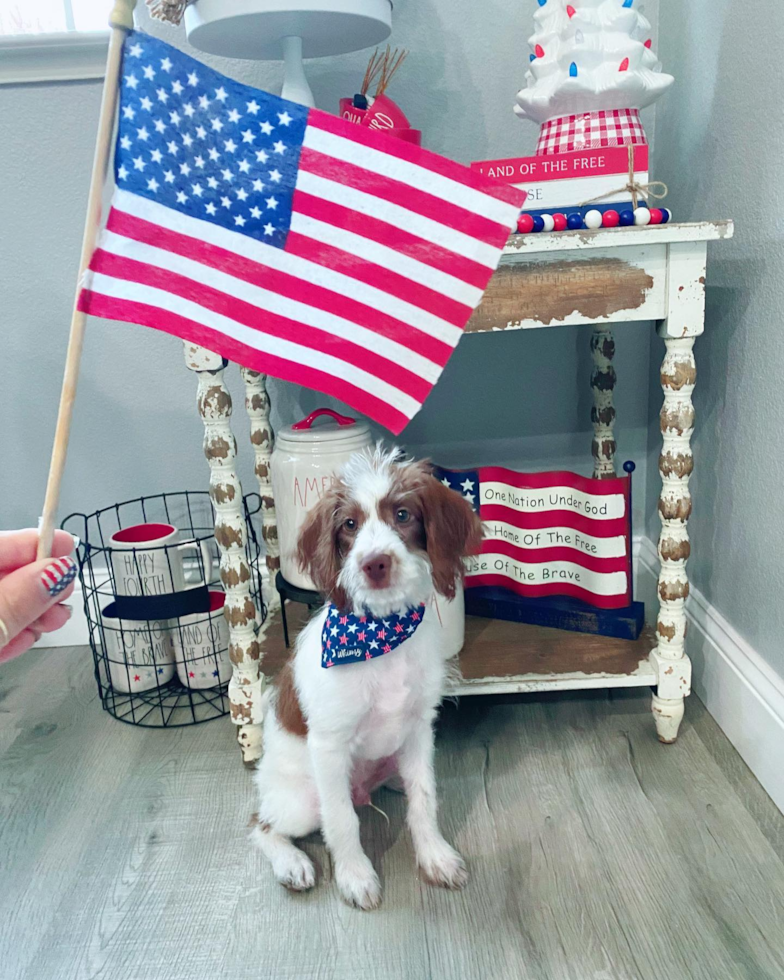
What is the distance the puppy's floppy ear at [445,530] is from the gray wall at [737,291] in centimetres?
55

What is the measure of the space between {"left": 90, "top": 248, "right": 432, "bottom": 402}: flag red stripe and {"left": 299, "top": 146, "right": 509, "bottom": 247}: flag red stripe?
5.4 inches

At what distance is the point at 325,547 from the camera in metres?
0.99

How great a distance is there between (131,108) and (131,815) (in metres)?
1.10

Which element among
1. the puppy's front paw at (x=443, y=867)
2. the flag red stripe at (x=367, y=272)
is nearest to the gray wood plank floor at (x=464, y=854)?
the puppy's front paw at (x=443, y=867)

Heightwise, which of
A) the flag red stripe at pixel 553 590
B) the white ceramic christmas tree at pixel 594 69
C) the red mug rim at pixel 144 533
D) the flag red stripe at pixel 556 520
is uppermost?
the white ceramic christmas tree at pixel 594 69

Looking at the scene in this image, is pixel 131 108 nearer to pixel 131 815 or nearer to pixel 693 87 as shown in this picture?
pixel 131 815

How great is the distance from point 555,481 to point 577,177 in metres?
0.56

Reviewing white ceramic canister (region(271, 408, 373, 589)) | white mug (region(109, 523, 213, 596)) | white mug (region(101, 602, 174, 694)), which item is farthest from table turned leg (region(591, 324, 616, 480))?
white mug (region(101, 602, 174, 694))

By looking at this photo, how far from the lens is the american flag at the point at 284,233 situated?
2.21ft

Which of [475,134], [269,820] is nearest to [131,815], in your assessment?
[269,820]

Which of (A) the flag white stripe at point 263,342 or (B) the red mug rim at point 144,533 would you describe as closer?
(A) the flag white stripe at point 263,342

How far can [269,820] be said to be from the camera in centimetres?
111

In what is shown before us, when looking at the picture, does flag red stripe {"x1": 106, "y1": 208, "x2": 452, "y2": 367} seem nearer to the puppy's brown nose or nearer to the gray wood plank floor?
the puppy's brown nose

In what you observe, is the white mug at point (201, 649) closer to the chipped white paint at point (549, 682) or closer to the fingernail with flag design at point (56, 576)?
the chipped white paint at point (549, 682)
